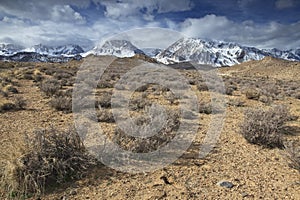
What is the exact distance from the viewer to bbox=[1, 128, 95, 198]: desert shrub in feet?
11.0

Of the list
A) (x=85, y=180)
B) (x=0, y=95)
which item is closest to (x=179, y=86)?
(x=0, y=95)

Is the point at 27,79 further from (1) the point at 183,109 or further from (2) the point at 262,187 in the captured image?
(2) the point at 262,187

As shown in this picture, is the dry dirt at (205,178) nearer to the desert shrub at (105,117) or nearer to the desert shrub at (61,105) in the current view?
the desert shrub at (105,117)

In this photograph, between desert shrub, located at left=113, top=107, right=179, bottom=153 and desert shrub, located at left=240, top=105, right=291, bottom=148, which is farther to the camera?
desert shrub, located at left=240, top=105, right=291, bottom=148

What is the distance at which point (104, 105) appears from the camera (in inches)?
344

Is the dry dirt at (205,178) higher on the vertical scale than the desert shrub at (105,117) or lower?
lower

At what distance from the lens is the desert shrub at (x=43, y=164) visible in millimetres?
3365

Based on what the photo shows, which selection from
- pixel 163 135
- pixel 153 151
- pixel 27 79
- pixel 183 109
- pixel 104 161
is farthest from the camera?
pixel 27 79

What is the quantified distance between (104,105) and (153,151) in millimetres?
4332

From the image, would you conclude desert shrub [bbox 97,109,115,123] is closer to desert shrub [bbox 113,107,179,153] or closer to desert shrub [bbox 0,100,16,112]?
desert shrub [bbox 113,107,179,153]

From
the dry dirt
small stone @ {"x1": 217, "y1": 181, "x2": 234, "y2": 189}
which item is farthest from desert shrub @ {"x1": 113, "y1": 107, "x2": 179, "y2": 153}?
small stone @ {"x1": 217, "y1": 181, "x2": 234, "y2": 189}

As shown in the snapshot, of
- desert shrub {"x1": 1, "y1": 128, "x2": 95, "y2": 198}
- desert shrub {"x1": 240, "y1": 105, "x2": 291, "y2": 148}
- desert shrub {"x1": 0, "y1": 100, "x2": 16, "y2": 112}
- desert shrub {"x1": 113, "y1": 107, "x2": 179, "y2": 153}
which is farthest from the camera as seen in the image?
desert shrub {"x1": 0, "y1": 100, "x2": 16, "y2": 112}

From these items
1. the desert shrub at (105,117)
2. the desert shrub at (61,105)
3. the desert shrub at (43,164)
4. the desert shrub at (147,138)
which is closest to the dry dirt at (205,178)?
the desert shrub at (43,164)

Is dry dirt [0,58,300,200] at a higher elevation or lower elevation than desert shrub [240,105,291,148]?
lower
